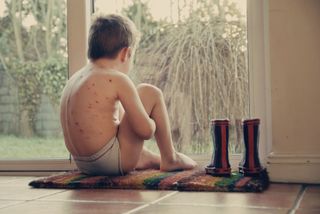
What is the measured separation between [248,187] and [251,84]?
51cm

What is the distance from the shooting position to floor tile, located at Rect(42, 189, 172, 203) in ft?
4.79

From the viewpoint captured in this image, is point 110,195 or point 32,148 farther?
point 32,148

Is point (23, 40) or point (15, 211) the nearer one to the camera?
point (15, 211)

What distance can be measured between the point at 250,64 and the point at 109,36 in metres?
0.49

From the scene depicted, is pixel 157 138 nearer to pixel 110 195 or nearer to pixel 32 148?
pixel 110 195

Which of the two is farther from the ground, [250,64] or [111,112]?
[250,64]

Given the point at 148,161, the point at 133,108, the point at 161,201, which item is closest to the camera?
the point at 161,201

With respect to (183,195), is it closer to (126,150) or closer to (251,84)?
(126,150)

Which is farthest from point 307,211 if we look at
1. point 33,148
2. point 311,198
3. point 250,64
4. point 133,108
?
point 33,148

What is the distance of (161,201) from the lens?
141 cm

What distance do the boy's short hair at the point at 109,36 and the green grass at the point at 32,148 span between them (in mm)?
485

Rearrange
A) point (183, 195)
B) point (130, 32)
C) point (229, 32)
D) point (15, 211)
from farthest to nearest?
point (229, 32) → point (130, 32) → point (183, 195) → point (15, 211)

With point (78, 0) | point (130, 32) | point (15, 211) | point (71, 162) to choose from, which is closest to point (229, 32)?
point (130, 32)

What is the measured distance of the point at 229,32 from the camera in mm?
2064
